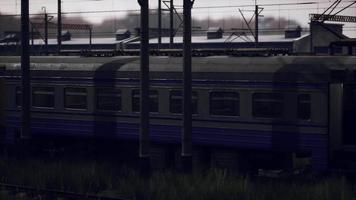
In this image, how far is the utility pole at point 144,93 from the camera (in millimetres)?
16609

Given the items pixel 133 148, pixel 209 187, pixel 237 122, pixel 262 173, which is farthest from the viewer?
pixel 133 148

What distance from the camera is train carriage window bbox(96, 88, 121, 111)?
782 inches

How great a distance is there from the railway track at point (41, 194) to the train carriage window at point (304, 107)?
17.1 ft

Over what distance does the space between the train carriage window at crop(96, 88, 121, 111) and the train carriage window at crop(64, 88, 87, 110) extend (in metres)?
0.52

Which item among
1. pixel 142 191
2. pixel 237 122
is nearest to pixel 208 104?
pixel 237 122

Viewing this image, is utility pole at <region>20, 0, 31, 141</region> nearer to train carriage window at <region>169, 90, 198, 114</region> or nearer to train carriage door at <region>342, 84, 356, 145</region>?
train carriage window at <region>169, 90, 198, 114</region>

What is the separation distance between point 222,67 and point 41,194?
5.93 metres

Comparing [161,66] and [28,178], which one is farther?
[161,66]

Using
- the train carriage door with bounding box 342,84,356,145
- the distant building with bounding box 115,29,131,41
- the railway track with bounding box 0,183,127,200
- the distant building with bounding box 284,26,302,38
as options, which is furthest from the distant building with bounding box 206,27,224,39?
the railway track with bounding box 0,183,127,200

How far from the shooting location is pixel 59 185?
1703 cm

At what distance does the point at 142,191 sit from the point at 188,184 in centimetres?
109

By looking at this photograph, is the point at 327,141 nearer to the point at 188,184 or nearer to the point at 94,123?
the point at 188,184

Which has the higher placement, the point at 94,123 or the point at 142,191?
the point at 94,123

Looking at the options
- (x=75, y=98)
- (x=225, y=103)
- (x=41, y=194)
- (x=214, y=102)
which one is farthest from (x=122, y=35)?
(x=41, y=194)
